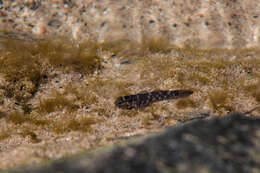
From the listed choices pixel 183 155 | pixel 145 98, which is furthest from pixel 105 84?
pixel 183 155

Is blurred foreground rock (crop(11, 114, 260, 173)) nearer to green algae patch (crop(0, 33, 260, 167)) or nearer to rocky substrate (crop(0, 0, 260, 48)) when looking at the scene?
green algae patch (crop(0, 33, 260, 167))

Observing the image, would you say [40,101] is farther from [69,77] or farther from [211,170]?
[211,170]

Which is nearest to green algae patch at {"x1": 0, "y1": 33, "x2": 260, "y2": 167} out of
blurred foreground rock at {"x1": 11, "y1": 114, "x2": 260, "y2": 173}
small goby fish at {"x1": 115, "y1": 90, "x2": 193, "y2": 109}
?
small goby fish at {"x1": 115, "y1": 90, "x2": 193, "y2": 109}

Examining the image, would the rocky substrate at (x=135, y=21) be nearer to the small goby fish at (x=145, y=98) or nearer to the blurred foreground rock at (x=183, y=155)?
the small goby fish at (x=145, y=98)

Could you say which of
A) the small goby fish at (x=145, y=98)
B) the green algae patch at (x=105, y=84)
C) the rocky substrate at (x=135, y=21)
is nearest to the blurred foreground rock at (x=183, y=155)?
the green algae patch at (x=105, y=84)

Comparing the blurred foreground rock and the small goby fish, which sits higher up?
the blurred foreground rock

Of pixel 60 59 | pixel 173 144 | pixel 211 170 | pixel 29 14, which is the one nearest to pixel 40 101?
pixel 60 59

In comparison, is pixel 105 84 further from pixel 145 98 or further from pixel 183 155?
pixel 183 155
